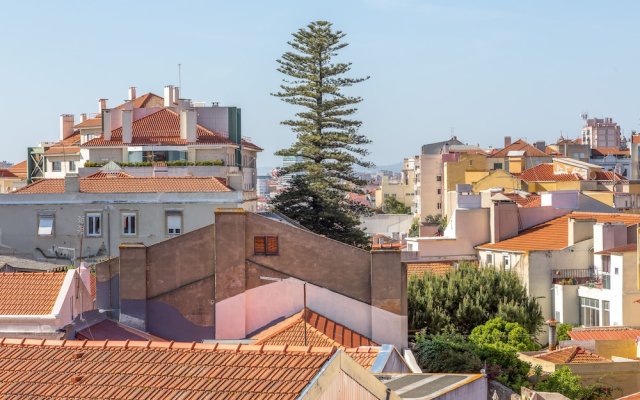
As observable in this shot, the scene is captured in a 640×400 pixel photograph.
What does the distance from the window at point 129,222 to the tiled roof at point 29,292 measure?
51.2ft

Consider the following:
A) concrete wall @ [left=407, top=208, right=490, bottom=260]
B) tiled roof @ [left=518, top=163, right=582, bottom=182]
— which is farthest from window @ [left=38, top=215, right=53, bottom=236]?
tiled roof @ [left=518, top=163, right=582, bottom=182]

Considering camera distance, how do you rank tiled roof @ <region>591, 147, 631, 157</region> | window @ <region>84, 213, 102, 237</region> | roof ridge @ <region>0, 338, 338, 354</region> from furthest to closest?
tiled roof @ <region>591, 147, 631, 157</region> < window @ <region>84, 213, 102, 237</region> < roof ridge @ <region>0, 338, 338, 354</region>

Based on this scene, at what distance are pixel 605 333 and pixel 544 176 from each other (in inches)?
2156

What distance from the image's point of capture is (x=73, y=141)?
7594cm

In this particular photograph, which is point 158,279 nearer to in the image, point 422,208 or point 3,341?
point 3,341

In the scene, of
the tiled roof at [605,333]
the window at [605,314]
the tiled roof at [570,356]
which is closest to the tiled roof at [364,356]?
the tiled roof at [570,356]

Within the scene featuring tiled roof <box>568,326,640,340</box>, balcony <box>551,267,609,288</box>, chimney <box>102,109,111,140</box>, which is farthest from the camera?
chimney <box>102,109,111,140</box>

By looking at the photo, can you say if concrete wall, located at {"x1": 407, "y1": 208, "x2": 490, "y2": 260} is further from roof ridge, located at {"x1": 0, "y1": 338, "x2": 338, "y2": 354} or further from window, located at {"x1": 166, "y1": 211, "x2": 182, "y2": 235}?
roof ridge, located at {"x1": 0, "y1": 338, "x2": 338, "y2": 354}

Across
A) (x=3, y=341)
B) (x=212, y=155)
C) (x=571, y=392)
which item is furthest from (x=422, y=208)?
(x=3, y=341)

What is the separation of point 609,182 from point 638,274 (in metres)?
49.6

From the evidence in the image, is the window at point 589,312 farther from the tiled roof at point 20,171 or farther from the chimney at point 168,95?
the tiled roof at point 20,171

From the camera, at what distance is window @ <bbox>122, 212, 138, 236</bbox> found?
40.9 metres

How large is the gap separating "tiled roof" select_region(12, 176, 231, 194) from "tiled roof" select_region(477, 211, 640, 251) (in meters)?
13.0

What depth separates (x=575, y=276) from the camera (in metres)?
48.0
